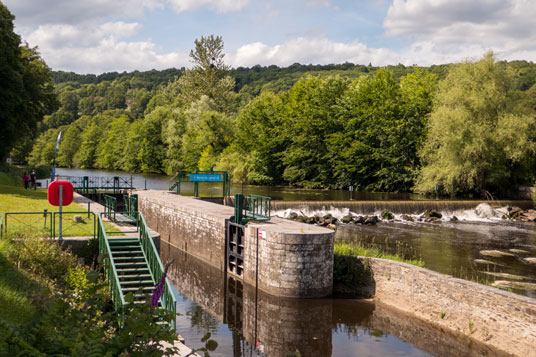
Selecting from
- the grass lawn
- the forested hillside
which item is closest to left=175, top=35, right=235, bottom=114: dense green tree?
the forested hillside

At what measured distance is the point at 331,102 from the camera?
56594 mm

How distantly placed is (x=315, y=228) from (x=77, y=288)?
26.1ft

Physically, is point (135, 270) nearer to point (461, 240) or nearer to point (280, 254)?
point (280, 254)

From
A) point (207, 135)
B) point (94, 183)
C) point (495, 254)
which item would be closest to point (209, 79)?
point (207, 135)

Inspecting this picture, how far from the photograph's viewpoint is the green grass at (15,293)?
7.92 metres

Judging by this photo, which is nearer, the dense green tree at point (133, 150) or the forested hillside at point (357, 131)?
the forested hillside at point (357, 131)

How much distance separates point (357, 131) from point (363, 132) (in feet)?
2.29

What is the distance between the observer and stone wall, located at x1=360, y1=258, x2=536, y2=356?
1095 cm

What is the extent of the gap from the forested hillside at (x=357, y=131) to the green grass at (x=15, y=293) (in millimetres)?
33589

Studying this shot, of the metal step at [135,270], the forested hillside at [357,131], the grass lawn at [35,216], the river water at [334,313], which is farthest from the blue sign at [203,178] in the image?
the forested hillside at [357,131]

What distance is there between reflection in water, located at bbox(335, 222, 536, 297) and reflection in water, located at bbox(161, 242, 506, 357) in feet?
15.9

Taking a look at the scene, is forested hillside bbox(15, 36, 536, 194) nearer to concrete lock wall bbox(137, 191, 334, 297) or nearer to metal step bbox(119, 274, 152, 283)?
concrete lock wall bbox(137, 191, 334, 297)

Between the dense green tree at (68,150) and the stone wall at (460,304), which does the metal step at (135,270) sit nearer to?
the stone wall at (460,304)

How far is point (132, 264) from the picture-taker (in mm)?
11992
